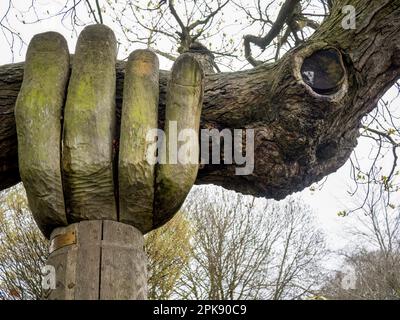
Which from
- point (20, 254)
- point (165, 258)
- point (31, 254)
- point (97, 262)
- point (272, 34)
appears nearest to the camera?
point (97, 262)

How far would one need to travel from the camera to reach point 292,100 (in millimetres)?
1985

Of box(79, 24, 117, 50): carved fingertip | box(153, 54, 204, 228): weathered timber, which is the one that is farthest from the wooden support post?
box(79, 24, 117, 50): carved fingertip

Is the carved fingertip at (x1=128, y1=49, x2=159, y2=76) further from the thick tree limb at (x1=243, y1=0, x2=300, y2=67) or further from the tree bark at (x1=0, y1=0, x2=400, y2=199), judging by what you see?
the thick tree limb at (x1=243, y1=0, x2=300, y2=67)

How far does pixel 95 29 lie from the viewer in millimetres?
1970

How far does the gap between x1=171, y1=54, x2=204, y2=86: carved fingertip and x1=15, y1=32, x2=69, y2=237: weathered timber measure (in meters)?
0.40

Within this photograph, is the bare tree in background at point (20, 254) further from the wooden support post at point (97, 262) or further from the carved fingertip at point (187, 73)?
the carved fingertip at point (187, 73)

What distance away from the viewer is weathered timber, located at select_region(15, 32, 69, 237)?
175cm

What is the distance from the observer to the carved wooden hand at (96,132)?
177 cm

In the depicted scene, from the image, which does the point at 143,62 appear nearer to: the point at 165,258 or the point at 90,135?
the point at 90,135

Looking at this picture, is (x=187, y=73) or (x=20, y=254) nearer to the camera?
(x=187, y=73)

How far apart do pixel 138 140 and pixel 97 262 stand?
0.43 m

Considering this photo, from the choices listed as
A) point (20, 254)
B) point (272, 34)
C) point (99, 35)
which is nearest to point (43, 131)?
point (99, 35)

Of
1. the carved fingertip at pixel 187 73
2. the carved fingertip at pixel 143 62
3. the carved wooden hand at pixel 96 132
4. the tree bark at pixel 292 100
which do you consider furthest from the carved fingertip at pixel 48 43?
the carved fingertip at pixel 187 73
